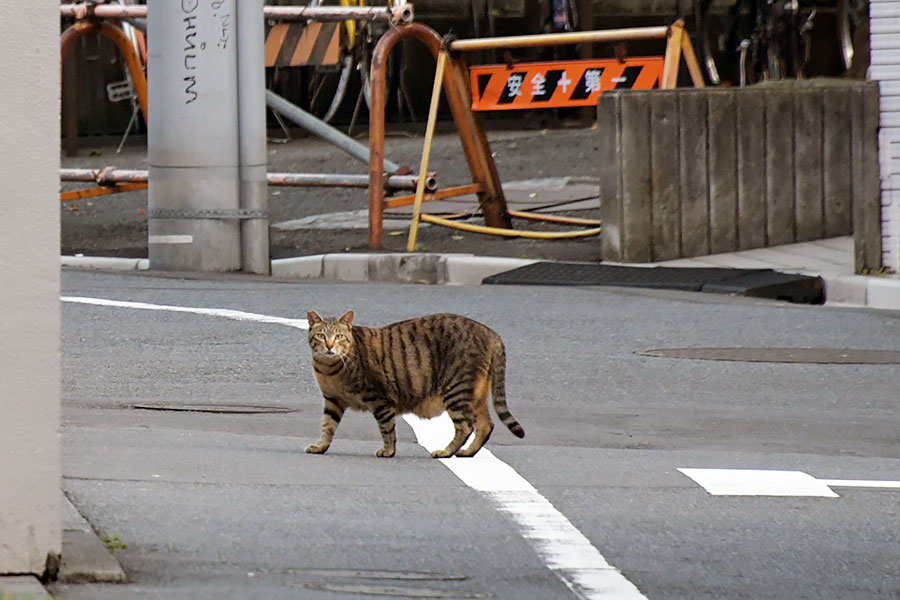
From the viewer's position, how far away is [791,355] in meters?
10.7

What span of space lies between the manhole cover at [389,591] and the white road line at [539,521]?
0.34m

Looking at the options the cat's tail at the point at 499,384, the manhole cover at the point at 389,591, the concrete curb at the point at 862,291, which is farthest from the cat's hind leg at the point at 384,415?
the concrete curb at the point at 862,291

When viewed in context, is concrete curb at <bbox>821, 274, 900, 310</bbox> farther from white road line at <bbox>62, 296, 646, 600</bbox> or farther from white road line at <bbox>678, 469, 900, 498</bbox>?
white road line at <bbox>678, 469, 900, 498</bbox>

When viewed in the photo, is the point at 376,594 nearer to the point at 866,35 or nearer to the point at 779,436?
the point at 779,436

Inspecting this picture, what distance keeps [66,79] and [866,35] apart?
1090cm

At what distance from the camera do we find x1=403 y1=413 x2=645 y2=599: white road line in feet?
17.1

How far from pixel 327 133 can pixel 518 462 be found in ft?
33.9

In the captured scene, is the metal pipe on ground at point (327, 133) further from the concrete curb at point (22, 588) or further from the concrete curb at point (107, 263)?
the concrete curb at point (22, 588)

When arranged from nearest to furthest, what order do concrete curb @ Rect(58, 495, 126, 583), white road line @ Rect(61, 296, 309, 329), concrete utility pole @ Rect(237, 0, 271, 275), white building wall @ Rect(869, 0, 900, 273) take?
concrete curb @ Rect(58, 495, 126, 583) → white road line @ Rect(61, 296, 309, 329) → white building wall @ Rect(869, 0, 900, 273) → concrete utility pole @ Rect(237, 0, 271, 275)

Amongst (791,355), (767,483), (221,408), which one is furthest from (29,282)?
(791,355)

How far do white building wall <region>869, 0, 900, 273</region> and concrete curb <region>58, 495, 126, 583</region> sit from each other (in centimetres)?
927

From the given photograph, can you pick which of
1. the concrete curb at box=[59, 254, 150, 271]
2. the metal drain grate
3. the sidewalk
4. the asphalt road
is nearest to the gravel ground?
the concrete curb at box=[59, 254, 150, 271]

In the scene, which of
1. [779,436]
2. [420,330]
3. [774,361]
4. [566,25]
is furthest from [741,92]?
[566,25]

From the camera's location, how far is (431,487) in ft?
22.2
